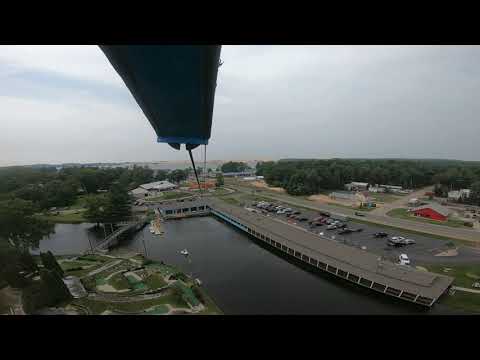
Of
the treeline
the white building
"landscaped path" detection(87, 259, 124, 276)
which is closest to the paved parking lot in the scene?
"landscaped path" detection(87, 259, 124, 276)

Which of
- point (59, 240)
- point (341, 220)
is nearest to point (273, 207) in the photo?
point (341, 220)

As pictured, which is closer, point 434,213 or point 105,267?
point 105,267

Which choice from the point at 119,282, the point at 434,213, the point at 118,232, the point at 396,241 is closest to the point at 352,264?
the point at 396,241

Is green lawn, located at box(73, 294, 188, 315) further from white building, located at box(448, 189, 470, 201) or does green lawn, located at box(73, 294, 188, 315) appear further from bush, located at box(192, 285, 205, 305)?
white building, located at box(448, 189, 470, 201)

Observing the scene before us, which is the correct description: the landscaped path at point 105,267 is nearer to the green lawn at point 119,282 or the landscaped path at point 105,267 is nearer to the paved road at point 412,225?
the green lawn at point 119,282

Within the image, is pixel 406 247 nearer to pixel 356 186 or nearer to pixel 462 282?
pixel 462 282
